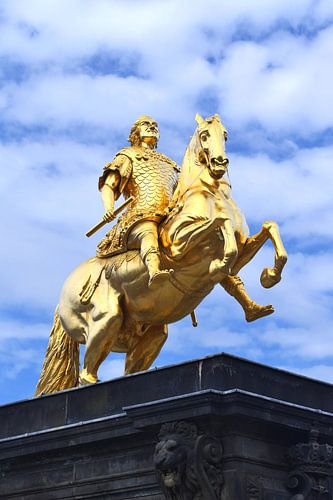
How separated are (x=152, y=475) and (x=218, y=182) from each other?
14.9 feet

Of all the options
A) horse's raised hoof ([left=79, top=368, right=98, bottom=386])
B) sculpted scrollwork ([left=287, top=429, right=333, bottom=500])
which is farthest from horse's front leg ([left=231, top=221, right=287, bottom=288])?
sculpted scrollwork ([left=287, top=429, right=333, bottom=500])

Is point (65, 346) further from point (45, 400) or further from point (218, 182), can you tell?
point (218, 182)

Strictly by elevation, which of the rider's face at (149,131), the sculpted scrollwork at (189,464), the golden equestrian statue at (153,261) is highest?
the rider's face at (149,131)

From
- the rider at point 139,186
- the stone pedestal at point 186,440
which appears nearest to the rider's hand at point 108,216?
the rider at point 139,186

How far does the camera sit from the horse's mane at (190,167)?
1481cm

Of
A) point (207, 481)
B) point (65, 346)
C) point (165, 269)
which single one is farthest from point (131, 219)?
point (207, 481)

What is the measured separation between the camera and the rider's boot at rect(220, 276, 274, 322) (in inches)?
583

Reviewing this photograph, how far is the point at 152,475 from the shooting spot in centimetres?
1173

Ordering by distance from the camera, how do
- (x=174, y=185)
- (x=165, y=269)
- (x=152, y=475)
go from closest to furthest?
1. (x=152, y=475)
2. (x=165, y=269)
3. (x=174, y=185)

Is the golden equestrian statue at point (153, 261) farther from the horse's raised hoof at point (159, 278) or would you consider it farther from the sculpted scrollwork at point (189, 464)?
the sculpted scrollwork at point (189, 464)

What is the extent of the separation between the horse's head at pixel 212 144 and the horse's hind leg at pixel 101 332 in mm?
2160

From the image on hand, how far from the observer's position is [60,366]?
15.7 metres

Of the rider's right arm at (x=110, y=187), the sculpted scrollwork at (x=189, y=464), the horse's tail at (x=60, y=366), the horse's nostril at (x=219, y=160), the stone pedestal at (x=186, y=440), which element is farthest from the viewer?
the horse's tail at (x=60, y=366)

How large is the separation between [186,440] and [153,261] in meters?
3.31
